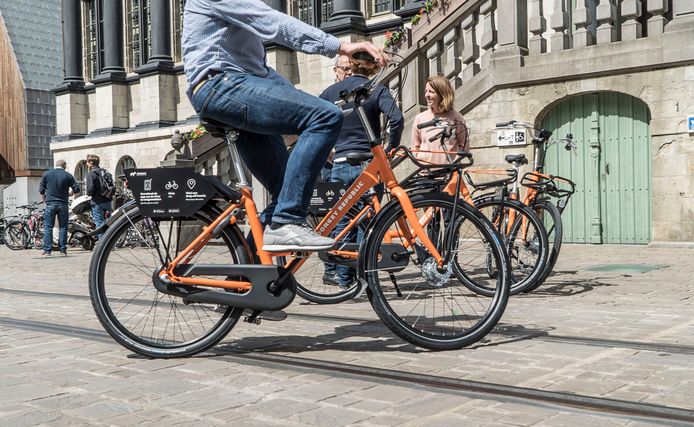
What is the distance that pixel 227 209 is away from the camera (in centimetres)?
448

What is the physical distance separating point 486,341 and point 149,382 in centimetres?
179

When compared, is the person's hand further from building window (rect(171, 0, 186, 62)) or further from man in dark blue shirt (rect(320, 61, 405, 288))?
building window (rect(171, 0, 186, 62))

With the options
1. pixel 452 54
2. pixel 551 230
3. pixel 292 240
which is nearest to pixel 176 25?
pixel 452 54

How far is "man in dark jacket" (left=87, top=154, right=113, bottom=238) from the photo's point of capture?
16.9 meters

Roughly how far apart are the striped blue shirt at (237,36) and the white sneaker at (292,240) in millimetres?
804

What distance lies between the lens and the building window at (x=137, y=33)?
28812 mm

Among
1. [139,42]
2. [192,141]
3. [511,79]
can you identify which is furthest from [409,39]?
[139,42]

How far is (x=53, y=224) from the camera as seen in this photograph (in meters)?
16.7

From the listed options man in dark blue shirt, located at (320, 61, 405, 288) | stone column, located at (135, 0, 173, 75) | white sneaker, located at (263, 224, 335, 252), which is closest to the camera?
white sneaker, located at (263, 224, 335, 252)

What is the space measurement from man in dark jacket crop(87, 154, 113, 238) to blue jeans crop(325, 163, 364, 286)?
1068 cm

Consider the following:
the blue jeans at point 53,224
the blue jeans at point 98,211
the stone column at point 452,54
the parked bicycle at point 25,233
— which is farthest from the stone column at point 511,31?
the parked bicycle at point 25,233

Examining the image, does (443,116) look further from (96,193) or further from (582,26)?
(96,193)

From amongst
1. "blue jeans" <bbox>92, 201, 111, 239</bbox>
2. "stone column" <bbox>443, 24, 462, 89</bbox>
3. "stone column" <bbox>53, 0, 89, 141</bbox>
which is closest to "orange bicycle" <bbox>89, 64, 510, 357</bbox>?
"stone column" <bbox>443, 24, 462, 89</bbox>

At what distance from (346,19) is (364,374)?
17.8m
